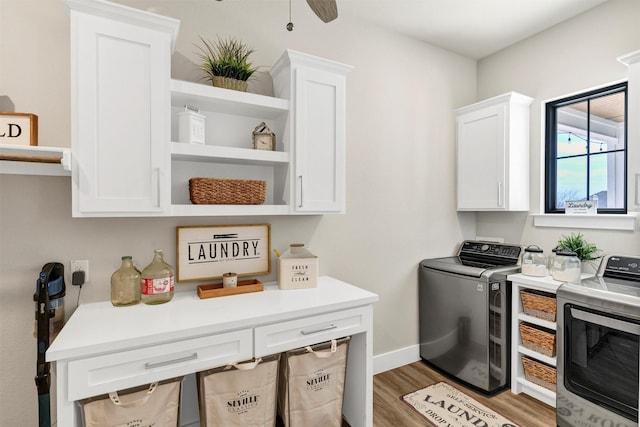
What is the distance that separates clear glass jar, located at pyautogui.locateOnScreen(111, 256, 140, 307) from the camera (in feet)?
5.58

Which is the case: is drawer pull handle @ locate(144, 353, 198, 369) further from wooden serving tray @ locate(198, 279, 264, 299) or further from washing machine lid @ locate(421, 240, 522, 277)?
washing machine lid @ locate(421, 240, 522, 277)

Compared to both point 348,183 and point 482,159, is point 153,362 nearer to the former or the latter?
point 348,183

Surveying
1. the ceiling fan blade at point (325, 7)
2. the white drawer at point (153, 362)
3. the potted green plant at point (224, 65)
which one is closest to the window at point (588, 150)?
the ceiling fan blade at point (325, 7)

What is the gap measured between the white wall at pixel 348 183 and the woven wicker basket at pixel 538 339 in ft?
2.74

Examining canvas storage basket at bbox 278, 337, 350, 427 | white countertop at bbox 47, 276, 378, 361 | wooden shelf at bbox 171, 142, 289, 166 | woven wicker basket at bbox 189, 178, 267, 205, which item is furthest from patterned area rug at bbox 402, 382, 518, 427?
wooden shelf at bbox 171, 142, 289, 166

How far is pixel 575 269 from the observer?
219cm

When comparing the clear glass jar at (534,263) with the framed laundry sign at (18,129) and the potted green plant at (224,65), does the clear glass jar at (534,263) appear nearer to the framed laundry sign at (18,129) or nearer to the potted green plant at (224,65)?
the potted green plant at (224,65)

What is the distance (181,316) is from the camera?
5.10 feet

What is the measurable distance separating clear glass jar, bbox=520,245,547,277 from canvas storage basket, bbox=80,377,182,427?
93.4 inches

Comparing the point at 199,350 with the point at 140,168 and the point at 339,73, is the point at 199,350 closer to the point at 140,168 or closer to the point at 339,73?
the point at 140,168

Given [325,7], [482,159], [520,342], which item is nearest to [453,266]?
[520,342]

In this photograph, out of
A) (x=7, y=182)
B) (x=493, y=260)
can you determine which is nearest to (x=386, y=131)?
(x=493, y=260)

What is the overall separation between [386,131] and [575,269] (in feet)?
5.41

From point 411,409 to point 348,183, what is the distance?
1.63 meters
